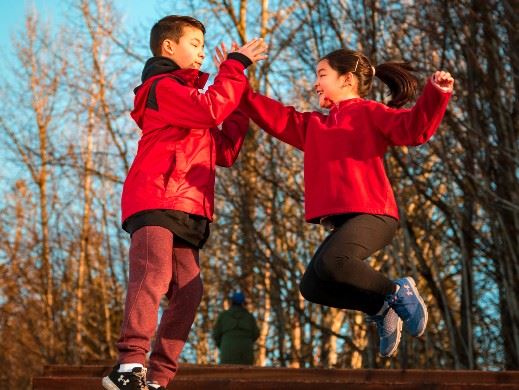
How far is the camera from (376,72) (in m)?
4.31

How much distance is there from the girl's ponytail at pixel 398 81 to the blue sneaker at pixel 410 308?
2.93ft

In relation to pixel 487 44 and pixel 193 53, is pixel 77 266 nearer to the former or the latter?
pixel 487 44

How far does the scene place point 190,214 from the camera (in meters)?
3.71

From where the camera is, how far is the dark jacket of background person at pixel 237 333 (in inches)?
428

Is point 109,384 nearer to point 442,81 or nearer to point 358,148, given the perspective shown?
point 358,148

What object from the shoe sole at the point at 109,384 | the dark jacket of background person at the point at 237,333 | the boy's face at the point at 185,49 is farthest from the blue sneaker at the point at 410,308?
the dark jacket of background person at the point at 237,333

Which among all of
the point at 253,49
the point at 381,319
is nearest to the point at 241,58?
the point at 253,49

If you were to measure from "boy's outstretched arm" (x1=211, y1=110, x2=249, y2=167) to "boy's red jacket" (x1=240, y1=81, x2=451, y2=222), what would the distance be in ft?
1.06

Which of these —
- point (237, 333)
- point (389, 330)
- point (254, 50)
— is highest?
point (237, 333)

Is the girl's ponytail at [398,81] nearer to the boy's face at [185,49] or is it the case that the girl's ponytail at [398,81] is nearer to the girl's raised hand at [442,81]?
the girl's raised hand at [442,81]

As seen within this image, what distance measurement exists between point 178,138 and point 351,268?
2.92 ft

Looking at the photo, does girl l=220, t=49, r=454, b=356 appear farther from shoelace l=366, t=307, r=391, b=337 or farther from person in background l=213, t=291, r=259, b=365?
person in background l=213, t=291, r=259, b=365

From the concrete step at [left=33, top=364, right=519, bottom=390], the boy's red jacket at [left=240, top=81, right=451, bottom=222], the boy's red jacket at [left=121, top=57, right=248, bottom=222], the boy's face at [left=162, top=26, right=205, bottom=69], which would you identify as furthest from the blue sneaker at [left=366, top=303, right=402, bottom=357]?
the boy's face at [left=162, top=26, right=205, bottom=69]

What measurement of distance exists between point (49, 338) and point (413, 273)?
44.2 feet
